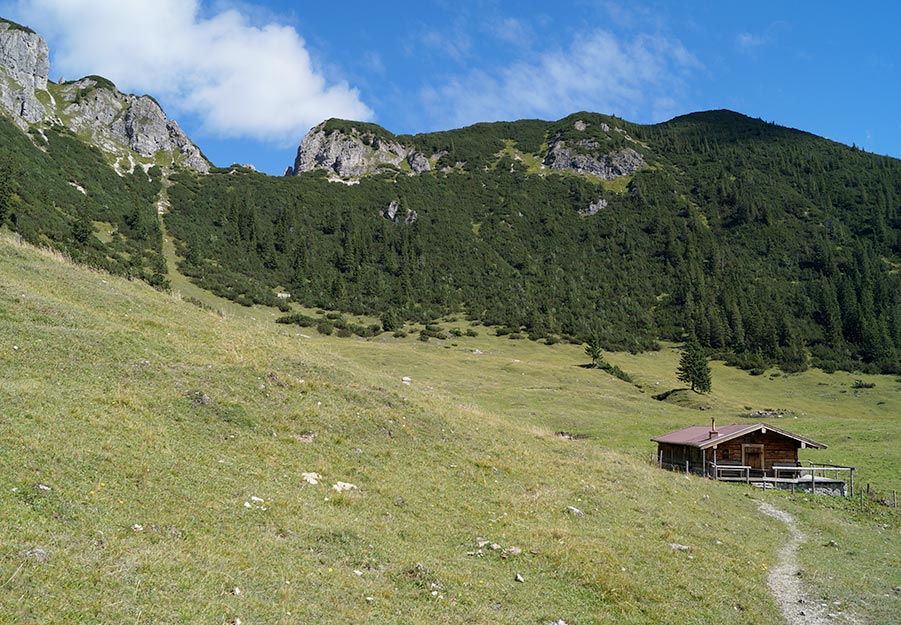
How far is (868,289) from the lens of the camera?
152 m

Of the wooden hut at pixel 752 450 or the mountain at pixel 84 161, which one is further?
the mountain at pixel 84 161

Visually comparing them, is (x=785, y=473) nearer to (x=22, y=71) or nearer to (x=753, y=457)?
(x=753, y=457)

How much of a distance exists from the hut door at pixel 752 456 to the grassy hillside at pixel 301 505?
21.3 ft

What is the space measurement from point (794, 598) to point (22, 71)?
7715 inches

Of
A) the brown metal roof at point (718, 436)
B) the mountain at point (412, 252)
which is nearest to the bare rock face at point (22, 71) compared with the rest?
the mountain at point (412, 252)

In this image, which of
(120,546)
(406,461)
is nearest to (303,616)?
(120,546)

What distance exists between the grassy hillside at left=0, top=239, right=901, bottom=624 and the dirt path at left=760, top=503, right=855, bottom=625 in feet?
A: 1.54

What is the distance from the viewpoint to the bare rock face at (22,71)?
130250mm

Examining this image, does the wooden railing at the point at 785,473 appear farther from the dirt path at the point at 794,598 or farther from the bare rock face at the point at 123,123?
the bare rock face at the point at 123,123

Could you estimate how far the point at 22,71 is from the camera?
14550 cm

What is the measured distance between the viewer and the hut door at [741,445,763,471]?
4072 cm

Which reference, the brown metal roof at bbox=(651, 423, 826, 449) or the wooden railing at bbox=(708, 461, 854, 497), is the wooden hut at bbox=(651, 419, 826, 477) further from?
the wooden railing at bbox=(708, 461, 854, 497)

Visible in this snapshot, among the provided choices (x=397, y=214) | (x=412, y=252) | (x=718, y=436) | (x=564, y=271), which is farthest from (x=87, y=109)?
(x=718, y=436)

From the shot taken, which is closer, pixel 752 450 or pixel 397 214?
pixel 752 450
